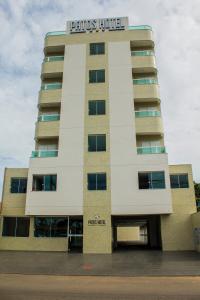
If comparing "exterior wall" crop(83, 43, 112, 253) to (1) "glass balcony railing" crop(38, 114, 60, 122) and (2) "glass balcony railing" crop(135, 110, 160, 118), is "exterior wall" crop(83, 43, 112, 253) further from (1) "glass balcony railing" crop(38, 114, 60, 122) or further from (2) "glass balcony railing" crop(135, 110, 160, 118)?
(2) "glass balcony railing" crop(135, 110, 160, 118)

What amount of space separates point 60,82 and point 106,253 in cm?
2200

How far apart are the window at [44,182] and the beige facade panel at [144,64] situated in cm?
1695

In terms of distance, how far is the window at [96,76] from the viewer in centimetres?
3588

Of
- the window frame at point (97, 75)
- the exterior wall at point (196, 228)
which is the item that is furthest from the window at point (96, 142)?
the exterior wall at point (196, 228)

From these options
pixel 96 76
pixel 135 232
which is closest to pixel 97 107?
pixel 96 76

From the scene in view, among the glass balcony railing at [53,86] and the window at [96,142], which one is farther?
the glass balcony railing at [53,86]

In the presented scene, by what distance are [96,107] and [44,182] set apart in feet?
34.7

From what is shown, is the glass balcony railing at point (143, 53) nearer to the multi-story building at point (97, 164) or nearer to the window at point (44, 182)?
the multi-story building at point (97, 164)

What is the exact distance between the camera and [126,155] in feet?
104

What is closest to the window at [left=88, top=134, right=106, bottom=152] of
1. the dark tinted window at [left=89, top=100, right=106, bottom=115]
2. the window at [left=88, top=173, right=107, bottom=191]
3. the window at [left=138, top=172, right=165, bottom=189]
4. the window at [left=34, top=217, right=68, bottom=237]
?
the window at [left=88, top=173, right=107, bottom=191]

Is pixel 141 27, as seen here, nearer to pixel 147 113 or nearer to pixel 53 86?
pixel 147 113

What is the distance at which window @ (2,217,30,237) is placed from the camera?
1260 inches

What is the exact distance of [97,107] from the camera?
113 feet

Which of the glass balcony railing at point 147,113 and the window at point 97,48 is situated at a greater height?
the window at point 97,48
